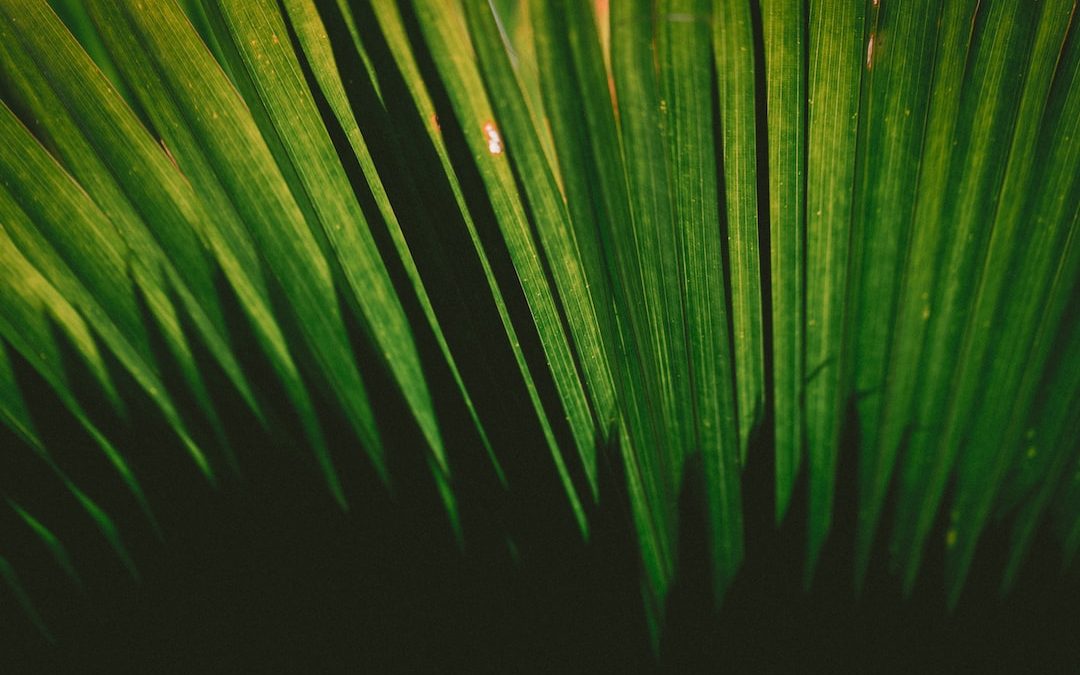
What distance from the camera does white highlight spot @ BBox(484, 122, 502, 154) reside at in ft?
1.14

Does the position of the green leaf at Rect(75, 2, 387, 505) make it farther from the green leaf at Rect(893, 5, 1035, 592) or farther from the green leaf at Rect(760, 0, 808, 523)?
the green leaf at Rect(893, 5, 1035, 592)

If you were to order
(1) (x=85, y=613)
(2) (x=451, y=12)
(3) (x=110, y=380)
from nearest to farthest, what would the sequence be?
(2) (x=451, y=12), (3) (x=110, y=380), (1) (x=85, y=613)

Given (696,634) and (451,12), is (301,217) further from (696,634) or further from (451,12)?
(696,634)

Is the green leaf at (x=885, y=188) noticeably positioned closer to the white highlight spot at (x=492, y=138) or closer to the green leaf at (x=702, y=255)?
the green leaf at (x=702, y=255)

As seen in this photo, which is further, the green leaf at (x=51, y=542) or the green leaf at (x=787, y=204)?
the green leaf at (x=51, y=542)

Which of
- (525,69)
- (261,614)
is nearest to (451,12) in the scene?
(525,69)

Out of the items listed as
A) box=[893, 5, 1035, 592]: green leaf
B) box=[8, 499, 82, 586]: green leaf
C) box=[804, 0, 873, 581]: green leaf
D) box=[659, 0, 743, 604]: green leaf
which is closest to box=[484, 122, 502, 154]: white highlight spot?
box=[659, 0, 743, 604]: green leaf

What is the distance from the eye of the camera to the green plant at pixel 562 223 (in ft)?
1.12

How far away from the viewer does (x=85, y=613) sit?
54cm

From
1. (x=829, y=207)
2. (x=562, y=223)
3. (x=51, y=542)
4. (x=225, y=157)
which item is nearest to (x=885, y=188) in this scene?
(x=829, y=207)

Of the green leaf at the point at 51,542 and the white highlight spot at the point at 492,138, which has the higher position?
the white highlight spot at the point at 492,138

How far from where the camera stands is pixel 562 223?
372 millimetres

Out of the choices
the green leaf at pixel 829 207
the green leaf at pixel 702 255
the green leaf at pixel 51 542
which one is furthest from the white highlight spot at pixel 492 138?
the green leaf at pixel 51 542

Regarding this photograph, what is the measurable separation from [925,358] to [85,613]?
2.90 ft
